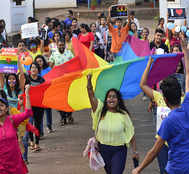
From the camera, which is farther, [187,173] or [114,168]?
[114,168]

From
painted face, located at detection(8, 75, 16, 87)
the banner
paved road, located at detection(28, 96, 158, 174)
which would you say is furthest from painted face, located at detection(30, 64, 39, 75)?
paved road, located at detection(28, 96, 158, 174)

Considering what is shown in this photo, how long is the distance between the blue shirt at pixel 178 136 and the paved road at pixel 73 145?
11.7ft

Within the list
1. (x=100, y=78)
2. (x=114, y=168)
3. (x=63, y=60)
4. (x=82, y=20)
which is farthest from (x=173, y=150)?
(x=82, y=20)

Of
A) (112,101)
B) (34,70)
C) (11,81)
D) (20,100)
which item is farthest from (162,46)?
(112,101)

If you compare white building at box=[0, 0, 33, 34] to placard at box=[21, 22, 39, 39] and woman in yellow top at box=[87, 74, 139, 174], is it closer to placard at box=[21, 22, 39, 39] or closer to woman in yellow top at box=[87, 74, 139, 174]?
placard at box=[21, 22, 39, 39]

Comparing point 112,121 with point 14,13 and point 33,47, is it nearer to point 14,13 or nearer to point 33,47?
point 33,47

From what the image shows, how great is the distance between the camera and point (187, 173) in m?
5.37

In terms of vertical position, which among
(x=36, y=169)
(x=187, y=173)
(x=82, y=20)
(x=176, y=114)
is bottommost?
(x=36, y=169)

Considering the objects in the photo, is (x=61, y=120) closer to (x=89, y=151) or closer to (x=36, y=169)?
(x=36, y=169)

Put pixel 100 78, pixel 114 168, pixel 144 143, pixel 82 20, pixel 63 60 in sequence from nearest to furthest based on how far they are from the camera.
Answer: pixel 114 168 → pixel 100 78 → pixel 144 143 → pixel 63 60 → pixel 82 20

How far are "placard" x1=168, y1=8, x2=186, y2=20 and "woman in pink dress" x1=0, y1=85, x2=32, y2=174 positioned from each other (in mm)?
11738

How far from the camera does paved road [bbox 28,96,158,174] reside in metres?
9.29

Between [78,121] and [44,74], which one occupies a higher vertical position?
[44,74]

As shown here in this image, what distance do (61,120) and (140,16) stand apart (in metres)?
18.6
